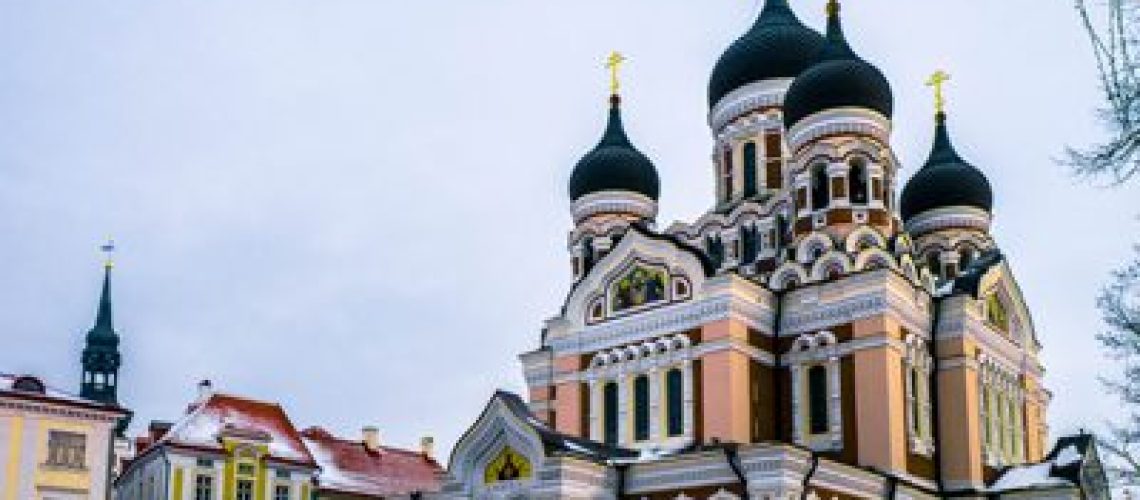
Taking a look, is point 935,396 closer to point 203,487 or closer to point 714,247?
point 714,247

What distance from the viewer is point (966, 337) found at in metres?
30.9

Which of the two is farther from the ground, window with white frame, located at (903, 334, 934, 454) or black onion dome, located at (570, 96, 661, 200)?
black onion dome, located at (570, 96, 661, 200)

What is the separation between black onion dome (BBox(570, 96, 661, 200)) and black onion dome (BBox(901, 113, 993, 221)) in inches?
282

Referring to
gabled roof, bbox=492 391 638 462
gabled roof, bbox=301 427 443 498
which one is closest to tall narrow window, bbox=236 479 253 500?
gabled roof, bbox=301 427 443 498

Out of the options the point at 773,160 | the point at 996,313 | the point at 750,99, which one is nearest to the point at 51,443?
the point at 773,160

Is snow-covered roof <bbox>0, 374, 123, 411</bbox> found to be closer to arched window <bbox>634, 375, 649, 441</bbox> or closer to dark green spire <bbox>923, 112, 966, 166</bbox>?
arched window <bbox>634, 375, 649, 441</bbox>

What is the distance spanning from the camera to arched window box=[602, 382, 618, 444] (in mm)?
31625

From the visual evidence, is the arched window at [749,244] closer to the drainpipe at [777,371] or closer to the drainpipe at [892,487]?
the drainpipe at [777,371]

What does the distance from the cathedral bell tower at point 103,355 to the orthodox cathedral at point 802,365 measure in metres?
24.8

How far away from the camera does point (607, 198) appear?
124 ft

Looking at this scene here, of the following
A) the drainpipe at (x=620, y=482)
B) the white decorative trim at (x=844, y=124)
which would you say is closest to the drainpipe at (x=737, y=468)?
the drainpipe at (x=620, y=482)

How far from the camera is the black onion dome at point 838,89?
32.1 metres

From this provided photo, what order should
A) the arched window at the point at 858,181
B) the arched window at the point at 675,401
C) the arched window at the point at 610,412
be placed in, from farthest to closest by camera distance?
the arched window at the point at 858,181 → the arched window at the point at 610,412 → the arched window at the point at 675,401

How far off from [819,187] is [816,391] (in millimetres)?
5232
